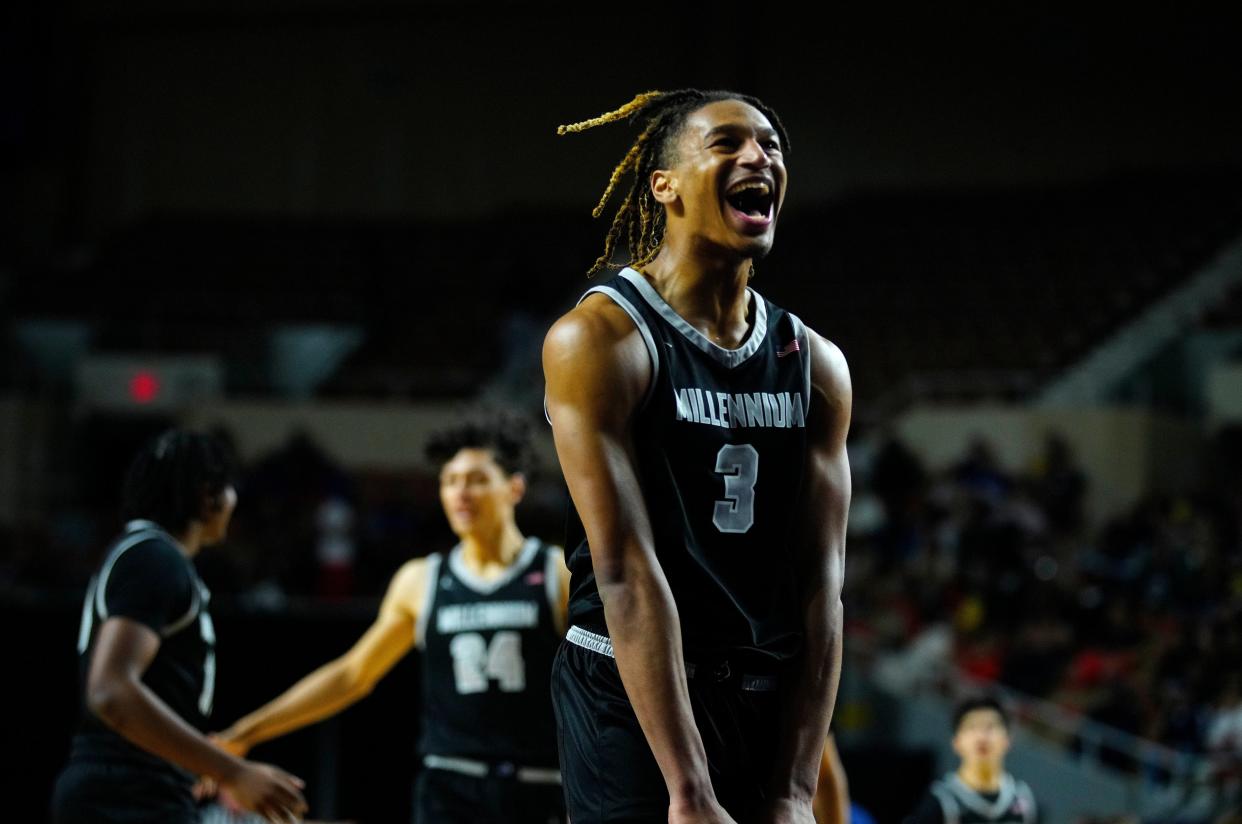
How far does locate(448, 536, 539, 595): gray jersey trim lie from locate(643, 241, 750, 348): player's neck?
2491 millimetres

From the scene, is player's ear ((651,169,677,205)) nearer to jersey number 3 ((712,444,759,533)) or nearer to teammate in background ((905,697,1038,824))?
jersey number 3 ((712,444,759,533))

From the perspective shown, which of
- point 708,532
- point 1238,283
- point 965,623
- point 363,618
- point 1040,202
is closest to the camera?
point 708,532

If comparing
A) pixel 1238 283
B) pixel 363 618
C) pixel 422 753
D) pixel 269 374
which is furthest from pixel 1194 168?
pixel 422 753

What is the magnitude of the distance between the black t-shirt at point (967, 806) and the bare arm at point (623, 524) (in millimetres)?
3965

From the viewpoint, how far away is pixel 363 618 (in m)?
10.5

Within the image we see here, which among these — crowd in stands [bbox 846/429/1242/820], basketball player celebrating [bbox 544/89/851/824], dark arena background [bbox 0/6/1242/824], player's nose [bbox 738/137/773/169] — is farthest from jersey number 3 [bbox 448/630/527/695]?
crowd in stands [bbox 846/429/1242/820]

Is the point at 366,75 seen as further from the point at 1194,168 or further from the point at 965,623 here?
the point at 965,623

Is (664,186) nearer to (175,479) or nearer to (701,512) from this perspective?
(701,512)

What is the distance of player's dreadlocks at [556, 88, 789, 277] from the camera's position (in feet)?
9.78

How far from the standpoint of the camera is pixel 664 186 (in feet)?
9.69

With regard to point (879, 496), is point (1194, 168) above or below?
above

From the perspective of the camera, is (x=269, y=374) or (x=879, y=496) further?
(x=269, y=374)

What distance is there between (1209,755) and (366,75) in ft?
58.0

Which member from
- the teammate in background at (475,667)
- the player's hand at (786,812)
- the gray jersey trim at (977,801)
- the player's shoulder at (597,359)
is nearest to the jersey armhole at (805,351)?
the player's shoulder at (597,359)
